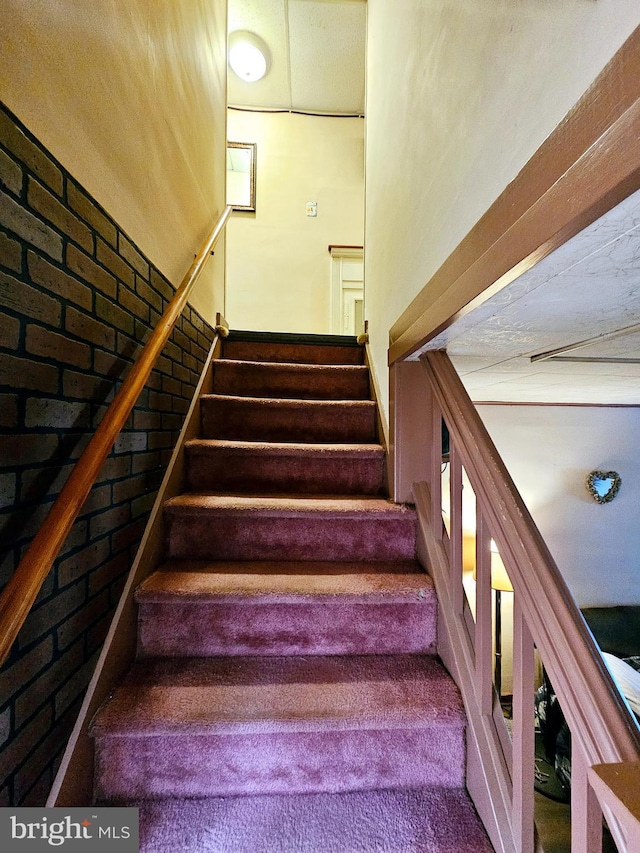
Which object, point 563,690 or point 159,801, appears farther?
point 159,801

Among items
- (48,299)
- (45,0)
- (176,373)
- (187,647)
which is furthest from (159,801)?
(45,0)

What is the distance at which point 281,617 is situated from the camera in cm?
109

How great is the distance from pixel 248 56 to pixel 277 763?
185 inches

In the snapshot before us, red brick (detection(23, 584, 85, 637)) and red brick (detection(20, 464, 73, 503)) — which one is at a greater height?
red brick (detection(20, 464, 73, 503))

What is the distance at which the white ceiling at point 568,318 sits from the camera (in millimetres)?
534

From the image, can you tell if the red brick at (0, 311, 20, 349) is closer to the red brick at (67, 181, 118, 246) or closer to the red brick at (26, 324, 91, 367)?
the red brick at (26, 324, 91, 367)

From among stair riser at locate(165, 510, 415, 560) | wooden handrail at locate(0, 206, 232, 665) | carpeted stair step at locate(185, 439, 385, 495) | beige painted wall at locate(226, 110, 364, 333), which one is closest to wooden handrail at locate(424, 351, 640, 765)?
stair riser at locate(165, 510, 415, 560)

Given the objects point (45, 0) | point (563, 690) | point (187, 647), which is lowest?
point (187, 647)

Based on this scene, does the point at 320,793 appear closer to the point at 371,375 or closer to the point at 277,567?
the point at 277,567

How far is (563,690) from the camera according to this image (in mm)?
581

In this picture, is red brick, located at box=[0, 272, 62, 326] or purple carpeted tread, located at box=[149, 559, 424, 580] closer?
red brick, located at box=[0, 272, 62, 326]

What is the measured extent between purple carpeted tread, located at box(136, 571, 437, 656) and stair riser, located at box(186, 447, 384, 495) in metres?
0.48

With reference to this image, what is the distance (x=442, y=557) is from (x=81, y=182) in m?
1.43

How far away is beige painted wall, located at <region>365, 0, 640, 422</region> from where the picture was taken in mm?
525
